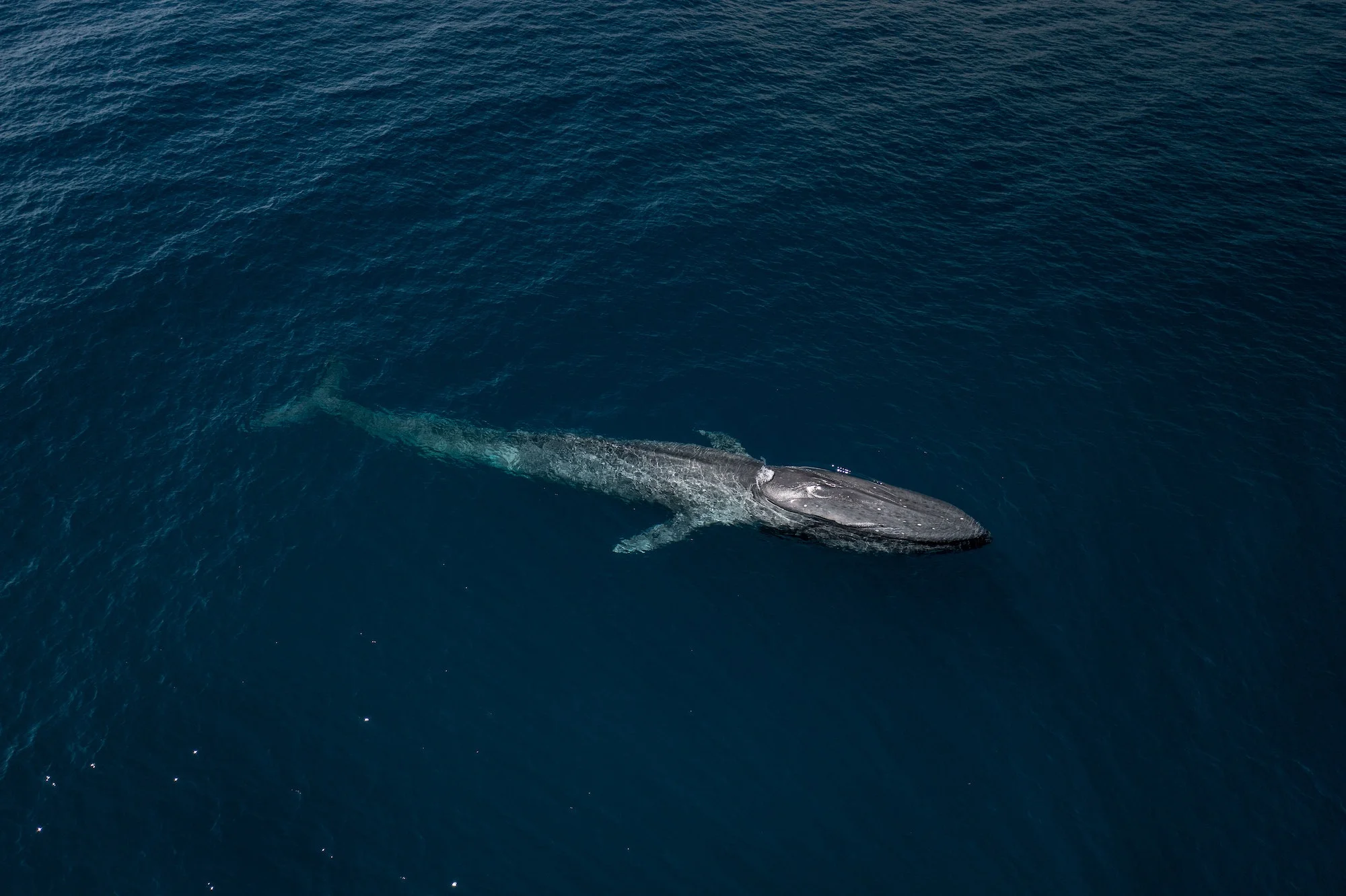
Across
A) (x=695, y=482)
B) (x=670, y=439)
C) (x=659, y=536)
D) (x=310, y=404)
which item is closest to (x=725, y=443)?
(x=670, y=439)

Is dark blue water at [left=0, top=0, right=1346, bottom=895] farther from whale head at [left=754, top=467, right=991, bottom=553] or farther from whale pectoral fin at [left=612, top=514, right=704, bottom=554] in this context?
whale head at [left=754, top=467, right=991, bottom=553]

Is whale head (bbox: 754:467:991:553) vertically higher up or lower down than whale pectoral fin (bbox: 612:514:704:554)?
higher up

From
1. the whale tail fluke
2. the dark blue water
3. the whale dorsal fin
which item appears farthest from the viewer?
the whale tail fluke

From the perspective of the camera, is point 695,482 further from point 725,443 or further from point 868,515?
point 868,515

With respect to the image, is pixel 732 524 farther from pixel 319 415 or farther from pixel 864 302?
pixel 319 415

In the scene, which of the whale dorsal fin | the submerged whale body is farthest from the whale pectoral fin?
A: the whale dorsal fin

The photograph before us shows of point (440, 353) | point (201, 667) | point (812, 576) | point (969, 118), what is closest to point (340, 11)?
point (440, 353)

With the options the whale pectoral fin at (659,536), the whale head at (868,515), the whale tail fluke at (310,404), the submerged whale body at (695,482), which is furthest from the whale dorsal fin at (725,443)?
the whale tail fluke at (310,404)
